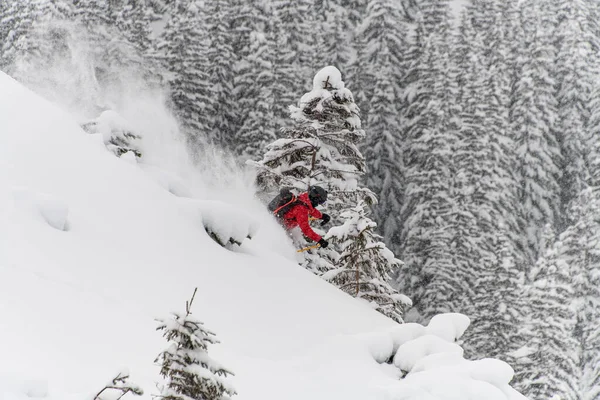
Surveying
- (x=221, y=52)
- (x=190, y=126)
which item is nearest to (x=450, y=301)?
(x=190, y=126)

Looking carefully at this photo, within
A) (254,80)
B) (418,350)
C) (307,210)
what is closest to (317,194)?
(307,210)

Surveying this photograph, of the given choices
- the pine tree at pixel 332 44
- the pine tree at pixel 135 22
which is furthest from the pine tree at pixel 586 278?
the pine tree at pixel 135 22

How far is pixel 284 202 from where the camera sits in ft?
39.3

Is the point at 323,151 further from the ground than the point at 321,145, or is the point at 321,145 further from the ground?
the point at 321,145

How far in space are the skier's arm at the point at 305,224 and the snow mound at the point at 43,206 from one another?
21.5 feet

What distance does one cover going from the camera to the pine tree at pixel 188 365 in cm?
295

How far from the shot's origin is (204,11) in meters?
36.4

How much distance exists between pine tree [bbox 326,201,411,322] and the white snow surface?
3683mm

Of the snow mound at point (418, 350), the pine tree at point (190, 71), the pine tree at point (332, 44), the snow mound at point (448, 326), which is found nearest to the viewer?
the snow mound at point (418, 350)

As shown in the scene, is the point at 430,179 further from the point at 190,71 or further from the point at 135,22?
the point at 135,22

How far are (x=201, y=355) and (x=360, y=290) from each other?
32.9 feet

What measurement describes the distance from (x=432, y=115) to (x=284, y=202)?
2710 cm

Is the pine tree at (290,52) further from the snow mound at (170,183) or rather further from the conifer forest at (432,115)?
the snow mound at (170,183)

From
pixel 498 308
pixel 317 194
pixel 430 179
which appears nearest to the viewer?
pixel 317 194
